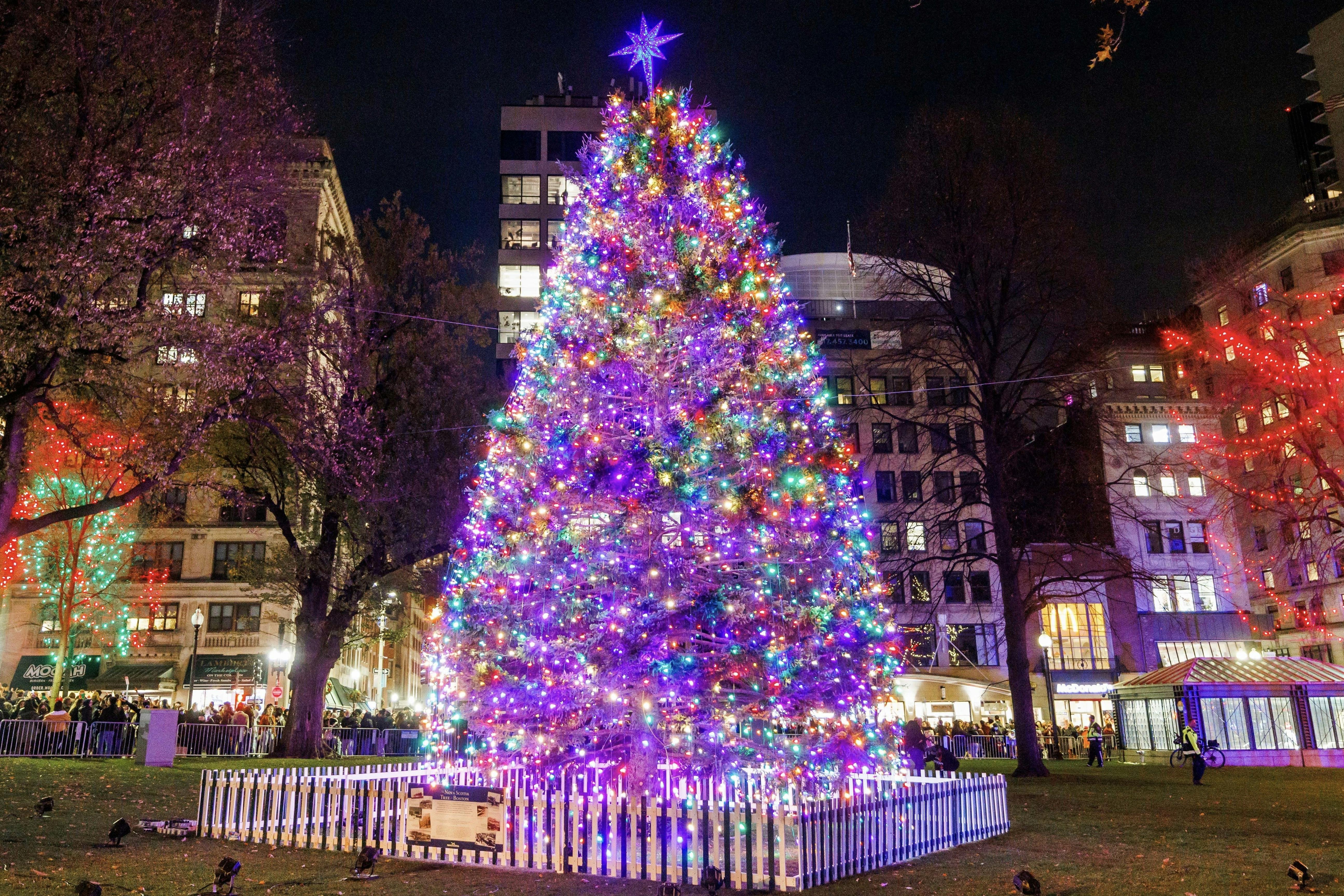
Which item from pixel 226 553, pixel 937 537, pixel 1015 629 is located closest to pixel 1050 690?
pixel 937 537

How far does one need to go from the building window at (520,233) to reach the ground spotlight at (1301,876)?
64.8 metres

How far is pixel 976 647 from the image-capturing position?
56.5 metres

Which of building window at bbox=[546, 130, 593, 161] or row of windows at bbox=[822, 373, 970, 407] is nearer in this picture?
row of windows at bbox=[822, 373, 970, 407]

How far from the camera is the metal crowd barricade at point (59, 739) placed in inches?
1013

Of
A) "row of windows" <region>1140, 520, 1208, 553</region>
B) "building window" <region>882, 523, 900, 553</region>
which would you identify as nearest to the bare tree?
"building window" <region>882, 523, 900, 553</region>

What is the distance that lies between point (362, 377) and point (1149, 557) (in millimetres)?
49544

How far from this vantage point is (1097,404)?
1768 inches

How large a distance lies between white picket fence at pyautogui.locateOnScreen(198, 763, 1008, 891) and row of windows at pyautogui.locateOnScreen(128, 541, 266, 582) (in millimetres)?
44038

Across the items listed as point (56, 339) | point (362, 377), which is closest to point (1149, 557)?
point (362, 377)

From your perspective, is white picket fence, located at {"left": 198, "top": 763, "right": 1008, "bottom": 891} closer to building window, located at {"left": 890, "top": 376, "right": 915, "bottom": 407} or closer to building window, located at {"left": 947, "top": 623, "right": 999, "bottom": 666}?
building window, located at {"left": 890, "top": 376, "right": 915, "bottom": 407}

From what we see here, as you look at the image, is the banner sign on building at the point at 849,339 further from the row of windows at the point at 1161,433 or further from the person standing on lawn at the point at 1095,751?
the person standing on lawn at the point at 1095,751

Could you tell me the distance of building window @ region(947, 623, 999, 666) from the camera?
184 ft

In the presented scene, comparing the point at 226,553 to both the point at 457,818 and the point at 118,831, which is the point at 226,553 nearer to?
the point at 118,831

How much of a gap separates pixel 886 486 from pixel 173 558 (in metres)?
42.6
